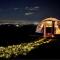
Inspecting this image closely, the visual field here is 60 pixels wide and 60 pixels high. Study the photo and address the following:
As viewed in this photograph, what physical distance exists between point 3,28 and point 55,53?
97 centimetres

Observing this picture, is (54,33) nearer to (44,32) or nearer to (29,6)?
(44,32)

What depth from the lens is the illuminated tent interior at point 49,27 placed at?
17.1 ft

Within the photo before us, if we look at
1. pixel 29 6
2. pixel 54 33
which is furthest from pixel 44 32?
pixel 29 6

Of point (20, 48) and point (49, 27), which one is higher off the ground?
point (49, 27)

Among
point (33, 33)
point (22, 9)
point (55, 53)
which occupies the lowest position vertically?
point (55, 53)

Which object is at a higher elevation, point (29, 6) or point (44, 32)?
point (29, 6)

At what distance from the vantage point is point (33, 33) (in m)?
5.27

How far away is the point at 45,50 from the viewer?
526cm

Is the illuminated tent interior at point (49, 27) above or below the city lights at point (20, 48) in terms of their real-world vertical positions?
above

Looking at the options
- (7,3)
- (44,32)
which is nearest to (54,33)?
(44,32)

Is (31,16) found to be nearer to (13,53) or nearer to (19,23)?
(19,23)

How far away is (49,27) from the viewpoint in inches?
206

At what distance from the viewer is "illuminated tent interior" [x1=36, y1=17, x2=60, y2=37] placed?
17.1 feet

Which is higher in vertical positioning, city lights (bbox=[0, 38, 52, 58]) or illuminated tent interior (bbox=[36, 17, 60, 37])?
illuminated tent interior (bbox=[36, 17, 60, 37])
